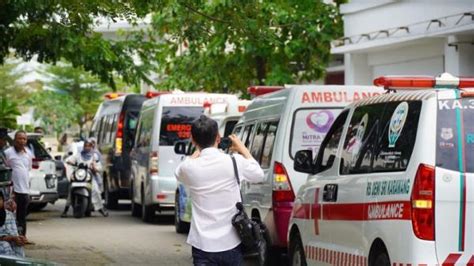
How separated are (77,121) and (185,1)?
6079 cm

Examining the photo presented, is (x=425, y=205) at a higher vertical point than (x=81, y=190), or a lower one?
lower

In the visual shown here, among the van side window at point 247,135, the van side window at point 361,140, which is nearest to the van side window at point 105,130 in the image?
the van side window at point 247,135

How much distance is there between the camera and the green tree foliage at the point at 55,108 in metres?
72.7

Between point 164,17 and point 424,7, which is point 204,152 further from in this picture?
point 164,17

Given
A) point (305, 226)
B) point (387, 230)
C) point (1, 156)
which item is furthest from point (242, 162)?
point (1, 156)

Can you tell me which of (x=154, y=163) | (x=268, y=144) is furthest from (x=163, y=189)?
(x=268, y=144)

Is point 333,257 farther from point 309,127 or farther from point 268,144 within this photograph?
point 268,144

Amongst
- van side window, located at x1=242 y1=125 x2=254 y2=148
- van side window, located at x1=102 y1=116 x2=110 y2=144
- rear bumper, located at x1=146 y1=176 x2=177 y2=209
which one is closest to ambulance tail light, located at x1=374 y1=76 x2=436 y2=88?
van side window, located at x1=242 y1=125 x2=254 y2=148

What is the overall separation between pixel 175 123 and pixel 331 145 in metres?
12.0

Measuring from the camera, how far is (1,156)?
57.4 feet

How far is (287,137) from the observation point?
13797 mm

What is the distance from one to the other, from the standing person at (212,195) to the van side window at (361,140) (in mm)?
1559

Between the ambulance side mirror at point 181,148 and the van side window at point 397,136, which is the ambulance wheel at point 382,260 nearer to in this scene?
the van side window at point 397,136

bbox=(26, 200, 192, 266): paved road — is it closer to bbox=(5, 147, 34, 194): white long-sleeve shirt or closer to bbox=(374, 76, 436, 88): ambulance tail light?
bbox=(5, 147, 34, 194): white long-sleeve shirt
